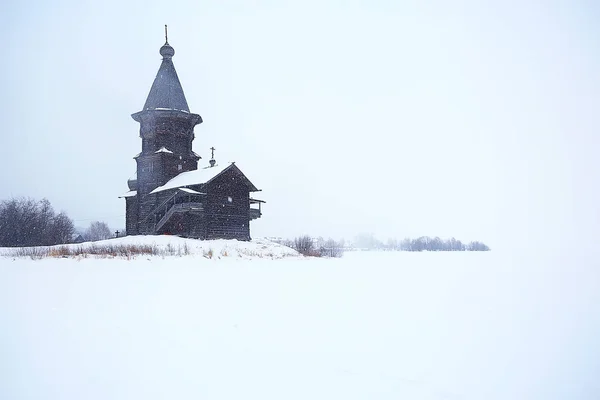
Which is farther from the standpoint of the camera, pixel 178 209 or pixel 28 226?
pixel 28 226

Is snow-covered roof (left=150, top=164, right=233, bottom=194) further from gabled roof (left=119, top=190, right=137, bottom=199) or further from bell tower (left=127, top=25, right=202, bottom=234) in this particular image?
gabled roof (left=119, top=190, right=137, bottom=199)

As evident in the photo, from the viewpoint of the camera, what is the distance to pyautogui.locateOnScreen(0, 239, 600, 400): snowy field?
3.16 meters

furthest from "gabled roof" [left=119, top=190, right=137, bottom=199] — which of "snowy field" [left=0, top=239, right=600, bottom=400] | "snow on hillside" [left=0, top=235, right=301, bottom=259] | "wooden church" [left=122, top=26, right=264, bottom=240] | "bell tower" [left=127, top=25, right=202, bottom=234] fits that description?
"snowy field" [left=0, top=239, right=600, bottom=400]

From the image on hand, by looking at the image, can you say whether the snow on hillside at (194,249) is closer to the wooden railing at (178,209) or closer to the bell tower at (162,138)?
the wooden railing at (178,209)

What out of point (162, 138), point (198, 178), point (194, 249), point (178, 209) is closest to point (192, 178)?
point (198, 178)

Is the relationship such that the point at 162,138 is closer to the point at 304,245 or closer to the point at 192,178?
the point at 192,178

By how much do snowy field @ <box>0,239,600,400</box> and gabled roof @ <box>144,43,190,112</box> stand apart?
24910 mm

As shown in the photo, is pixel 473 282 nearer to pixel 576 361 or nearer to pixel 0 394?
pixel 576 361

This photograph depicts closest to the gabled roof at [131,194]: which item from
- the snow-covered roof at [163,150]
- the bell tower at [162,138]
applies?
the bell tower at [162,138]

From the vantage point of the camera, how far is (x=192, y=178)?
92.6 ft

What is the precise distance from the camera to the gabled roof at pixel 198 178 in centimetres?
2717

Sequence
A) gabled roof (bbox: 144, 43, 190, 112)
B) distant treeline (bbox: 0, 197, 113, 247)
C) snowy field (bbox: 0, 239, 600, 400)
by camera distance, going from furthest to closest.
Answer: distant treeline (bbox: 0, 197, 113, 247), gabled roof (bbox: 144, 43, 190, 112), snowy field (bbox: 0, 239, 600, 400)

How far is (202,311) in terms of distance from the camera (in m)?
5.45

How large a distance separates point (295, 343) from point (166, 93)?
29884 millimetres
